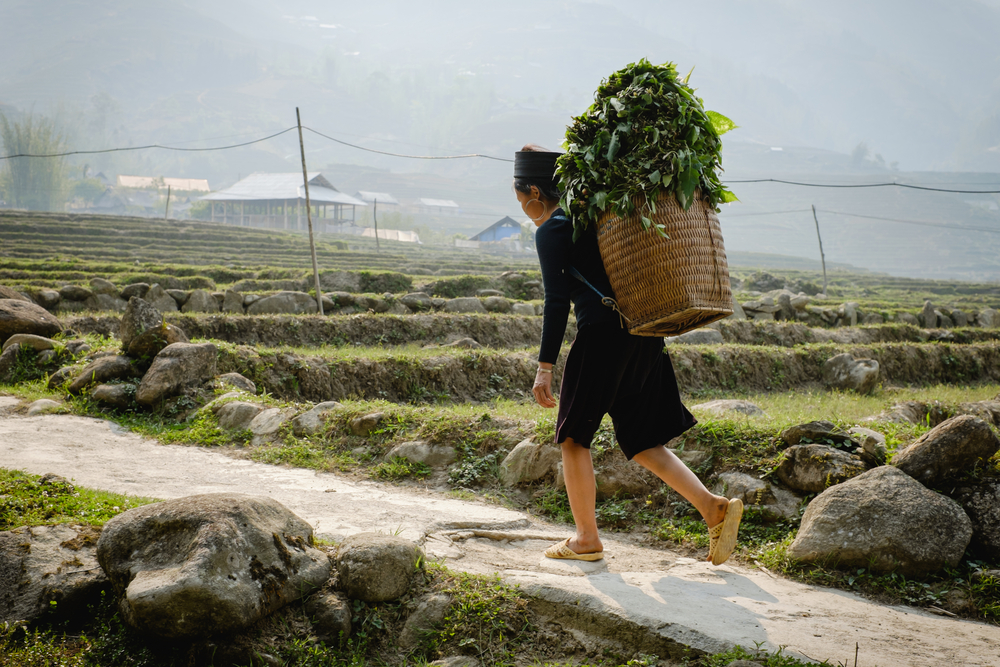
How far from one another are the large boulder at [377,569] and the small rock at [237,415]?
12.6 ft

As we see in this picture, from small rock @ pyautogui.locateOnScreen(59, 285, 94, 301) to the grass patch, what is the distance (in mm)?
11082

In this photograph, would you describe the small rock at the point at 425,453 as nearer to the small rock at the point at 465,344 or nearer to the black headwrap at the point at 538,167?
the black headwrap at the point at 538,167

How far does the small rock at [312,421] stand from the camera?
630 cm

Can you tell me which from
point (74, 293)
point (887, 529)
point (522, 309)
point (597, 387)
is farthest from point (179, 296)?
point (887, 529)

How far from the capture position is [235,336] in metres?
11.9

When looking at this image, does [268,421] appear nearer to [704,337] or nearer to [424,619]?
[424,619]

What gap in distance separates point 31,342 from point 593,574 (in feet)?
28.0

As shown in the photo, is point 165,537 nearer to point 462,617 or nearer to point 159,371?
point 462,617

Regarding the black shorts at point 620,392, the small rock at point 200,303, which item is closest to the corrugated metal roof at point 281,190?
the small rock at point 200,303

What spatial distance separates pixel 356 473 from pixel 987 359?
16.4 m

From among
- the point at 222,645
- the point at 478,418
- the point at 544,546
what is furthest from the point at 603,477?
the point at 222,645

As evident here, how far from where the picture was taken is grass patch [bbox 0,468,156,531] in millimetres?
3598

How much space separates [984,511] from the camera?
3.61 meters

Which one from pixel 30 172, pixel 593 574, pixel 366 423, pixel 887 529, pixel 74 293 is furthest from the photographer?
pixel 30 172
